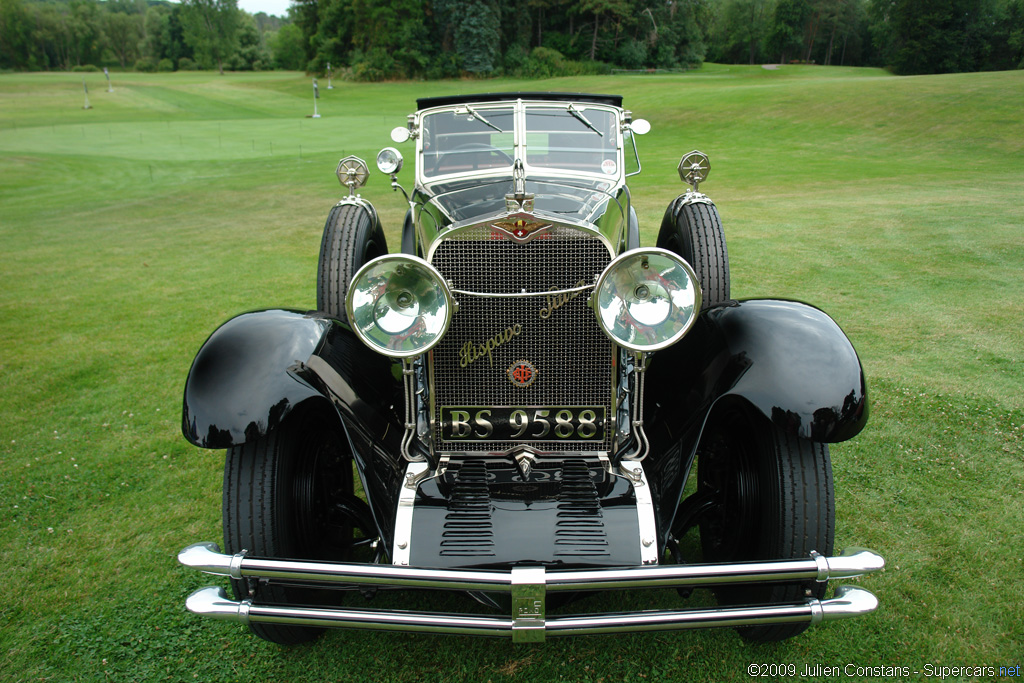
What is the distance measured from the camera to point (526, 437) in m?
2.84

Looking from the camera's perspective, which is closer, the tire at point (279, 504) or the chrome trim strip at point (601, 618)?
the chrome trim strip at point (601, 618)

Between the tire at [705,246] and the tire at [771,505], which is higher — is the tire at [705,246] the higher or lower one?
the higher one

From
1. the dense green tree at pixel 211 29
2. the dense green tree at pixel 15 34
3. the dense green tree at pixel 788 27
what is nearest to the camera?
the dense green tree at pixel 788 27

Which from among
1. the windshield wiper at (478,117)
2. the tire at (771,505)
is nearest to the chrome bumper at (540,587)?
the tire at (771,505)

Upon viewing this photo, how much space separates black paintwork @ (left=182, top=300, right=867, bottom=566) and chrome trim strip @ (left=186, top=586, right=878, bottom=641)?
0.29m

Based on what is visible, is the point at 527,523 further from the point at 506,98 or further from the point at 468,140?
the point at 506,98

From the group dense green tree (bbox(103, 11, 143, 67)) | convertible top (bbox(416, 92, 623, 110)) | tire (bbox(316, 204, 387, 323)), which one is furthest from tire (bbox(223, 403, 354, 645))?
dense green tree (bbox(103, 11, 143, 67))

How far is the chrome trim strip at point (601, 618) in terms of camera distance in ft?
6.48

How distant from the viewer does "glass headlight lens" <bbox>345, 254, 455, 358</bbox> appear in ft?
7.91

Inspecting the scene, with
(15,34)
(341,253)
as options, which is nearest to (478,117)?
(341,253)

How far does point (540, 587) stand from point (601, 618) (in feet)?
0.73

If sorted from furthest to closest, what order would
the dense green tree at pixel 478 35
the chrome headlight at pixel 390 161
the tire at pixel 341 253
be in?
the dense green tree at pixel 478 35
the tire at pixel 341 253
the chrome headlight at pixel 390 161

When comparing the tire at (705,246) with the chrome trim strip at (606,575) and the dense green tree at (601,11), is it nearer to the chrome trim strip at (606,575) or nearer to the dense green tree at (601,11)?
the chrome trim strip at (606,575)

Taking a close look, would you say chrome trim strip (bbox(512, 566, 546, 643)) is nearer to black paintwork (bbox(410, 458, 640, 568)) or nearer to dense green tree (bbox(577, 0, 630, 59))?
black paintwork (bbox(410, 458, 640, 568))
